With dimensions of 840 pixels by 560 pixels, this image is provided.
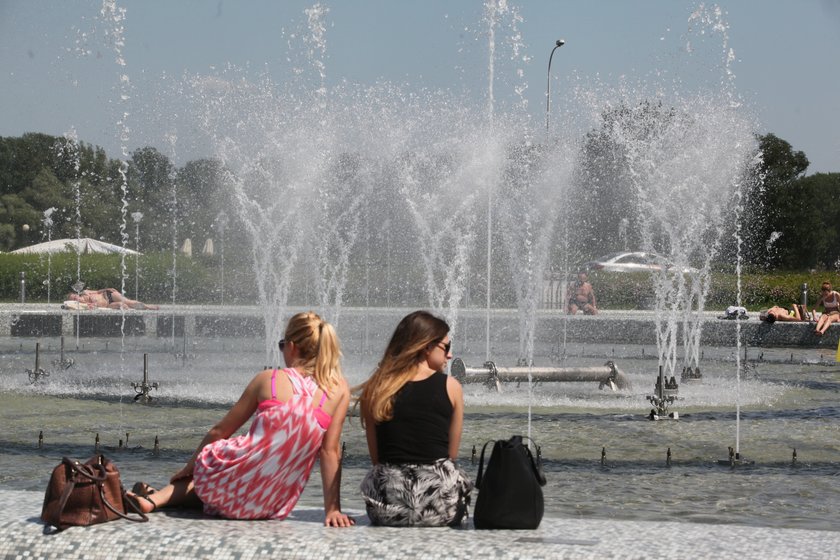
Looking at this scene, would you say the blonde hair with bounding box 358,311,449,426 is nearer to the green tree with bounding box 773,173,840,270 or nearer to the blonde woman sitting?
the blonde woman sitting

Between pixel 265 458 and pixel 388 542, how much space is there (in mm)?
716

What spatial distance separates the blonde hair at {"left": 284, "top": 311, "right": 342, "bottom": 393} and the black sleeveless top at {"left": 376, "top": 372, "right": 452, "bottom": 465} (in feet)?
0.86

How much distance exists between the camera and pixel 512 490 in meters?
4.57

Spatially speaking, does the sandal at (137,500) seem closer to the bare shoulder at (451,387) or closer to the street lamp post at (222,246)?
the bare shoulder at (451,387)

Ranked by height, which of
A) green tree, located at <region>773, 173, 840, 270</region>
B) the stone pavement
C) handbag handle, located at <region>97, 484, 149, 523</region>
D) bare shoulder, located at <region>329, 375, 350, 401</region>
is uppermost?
green tree, located at <region>773, 173, 840, 270</region>

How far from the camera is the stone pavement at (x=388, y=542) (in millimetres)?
4184

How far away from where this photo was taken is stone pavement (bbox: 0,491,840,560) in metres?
4.18

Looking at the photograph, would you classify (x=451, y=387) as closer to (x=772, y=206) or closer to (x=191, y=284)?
(x=191, y=284)

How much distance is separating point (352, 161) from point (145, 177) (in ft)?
71.2

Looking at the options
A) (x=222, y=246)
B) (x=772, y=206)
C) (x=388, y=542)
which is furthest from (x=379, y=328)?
(x=772, y=206)

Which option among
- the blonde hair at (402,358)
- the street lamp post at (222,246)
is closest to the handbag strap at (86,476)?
the blonde hair at (402,358)

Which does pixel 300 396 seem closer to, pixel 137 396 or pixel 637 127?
pixel 137 396

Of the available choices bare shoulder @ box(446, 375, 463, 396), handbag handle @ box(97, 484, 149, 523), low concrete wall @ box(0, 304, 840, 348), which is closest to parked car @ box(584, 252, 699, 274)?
low concrete wall @ box(0, 304, 840, 348)

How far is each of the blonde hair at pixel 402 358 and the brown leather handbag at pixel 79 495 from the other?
973 millimetres
